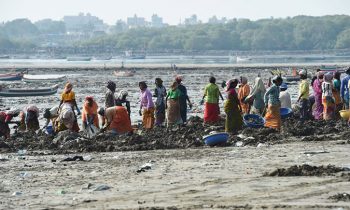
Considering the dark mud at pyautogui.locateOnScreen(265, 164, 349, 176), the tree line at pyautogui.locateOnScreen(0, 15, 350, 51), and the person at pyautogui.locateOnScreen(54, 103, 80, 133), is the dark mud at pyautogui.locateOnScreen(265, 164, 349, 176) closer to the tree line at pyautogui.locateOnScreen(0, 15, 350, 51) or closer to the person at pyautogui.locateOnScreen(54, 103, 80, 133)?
the person at pyautogui.locateOnScreen(54, 103, 80, 133)

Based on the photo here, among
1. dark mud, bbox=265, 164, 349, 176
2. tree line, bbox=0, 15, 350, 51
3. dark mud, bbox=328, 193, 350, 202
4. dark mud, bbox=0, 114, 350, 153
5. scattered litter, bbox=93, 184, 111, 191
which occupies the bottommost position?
tree line, bbox=0, 15, 350, 51

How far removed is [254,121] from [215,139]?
2855 millimetres

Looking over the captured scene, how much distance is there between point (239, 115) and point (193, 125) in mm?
2141

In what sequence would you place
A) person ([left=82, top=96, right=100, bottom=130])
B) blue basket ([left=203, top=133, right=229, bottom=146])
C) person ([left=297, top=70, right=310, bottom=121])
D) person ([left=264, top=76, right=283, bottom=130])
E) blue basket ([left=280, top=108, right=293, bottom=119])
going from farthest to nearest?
blue basket ([left=280, top=108, right=293, bottom=119]), person ([left=297, top=70, right=310, bottom=121]), person ([left=82, top=96, right=100, bottom=130]), person ([left=264, top=76, right=283, bottom=130]), blue basket ([left=203, top=133, right=229, bottom=146])

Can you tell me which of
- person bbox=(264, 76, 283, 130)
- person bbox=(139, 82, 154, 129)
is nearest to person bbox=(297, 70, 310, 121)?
person bbox=(264, 76, 283, 130)

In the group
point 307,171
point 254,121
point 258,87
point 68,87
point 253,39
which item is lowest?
point 253,39

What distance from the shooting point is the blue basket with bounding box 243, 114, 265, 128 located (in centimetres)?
1986

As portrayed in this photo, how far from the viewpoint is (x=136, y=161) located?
15.6 meters

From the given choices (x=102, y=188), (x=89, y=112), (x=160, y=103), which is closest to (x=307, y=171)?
(x=102, y=188)

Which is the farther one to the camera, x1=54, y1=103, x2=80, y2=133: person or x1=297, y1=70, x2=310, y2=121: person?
x1=297, y1=70, x2=310, y2=121: person

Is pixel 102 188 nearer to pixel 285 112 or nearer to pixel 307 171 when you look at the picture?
pixel 307 171

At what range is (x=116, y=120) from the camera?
19.9m

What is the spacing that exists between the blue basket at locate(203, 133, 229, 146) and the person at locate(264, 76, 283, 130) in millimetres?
1983

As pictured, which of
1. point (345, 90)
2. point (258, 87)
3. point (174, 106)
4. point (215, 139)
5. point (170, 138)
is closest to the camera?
point (215, 139)
